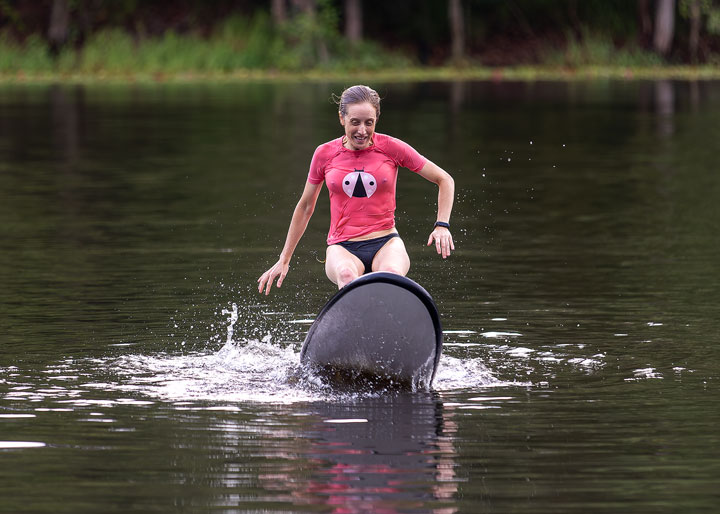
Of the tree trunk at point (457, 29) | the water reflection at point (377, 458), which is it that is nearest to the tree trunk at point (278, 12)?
the tree trunk at point (457, 29)

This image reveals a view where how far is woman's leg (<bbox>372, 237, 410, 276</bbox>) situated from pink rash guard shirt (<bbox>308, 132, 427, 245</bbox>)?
0.13 meters

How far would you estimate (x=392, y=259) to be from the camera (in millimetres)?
9055

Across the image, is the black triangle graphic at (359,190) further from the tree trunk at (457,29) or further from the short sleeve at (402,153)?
the tree trunk at (457,29)

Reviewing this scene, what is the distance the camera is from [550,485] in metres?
6.75

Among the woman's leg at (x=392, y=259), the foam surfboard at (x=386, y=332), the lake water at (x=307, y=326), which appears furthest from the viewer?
the woman's leg at (x=392, y=259)

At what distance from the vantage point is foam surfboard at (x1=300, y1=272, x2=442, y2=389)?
8820 millimetres

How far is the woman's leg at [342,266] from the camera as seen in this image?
9094mm

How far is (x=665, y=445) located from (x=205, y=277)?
20.4 ft

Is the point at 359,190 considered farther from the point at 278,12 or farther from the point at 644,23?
the point at 644,23

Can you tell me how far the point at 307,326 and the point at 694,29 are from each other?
42.3m

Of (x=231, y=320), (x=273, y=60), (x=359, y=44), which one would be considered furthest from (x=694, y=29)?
(x=231, y=320)

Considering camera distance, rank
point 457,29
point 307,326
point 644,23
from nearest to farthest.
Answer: point 307,326
point 457,29
point 644,23

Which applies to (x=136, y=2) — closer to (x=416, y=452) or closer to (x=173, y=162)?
(x=173, y=162)

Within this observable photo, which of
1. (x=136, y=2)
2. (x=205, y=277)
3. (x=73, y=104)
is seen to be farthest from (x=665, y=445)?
(x=136, y=2)
